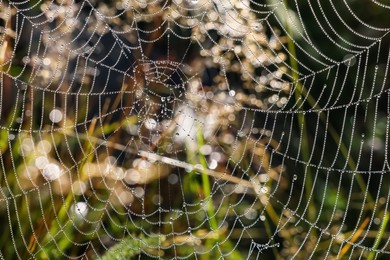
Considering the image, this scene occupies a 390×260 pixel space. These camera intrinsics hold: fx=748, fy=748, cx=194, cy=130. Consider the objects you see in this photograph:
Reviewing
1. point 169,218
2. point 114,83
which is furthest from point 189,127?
point 114,83

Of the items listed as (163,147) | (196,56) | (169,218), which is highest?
(196,56)

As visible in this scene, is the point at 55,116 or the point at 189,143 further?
the point at 55,116

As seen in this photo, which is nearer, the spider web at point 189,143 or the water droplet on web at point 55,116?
the spider web at point 189,143

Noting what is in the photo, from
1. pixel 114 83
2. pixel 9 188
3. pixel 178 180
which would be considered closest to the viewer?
pixel 9 188

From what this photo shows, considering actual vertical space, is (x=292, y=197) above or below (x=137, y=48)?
below

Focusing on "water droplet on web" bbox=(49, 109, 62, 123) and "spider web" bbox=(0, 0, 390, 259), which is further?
"water droplet on web" bbox=(49, 109, 62, 123)

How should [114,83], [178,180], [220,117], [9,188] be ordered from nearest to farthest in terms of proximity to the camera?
[9,188], [220,117], [178,180], [114,83]

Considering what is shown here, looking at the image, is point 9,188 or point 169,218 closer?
point 9,188

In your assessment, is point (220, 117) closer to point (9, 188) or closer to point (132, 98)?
point (132, 98)
